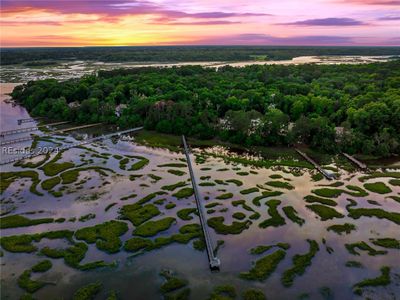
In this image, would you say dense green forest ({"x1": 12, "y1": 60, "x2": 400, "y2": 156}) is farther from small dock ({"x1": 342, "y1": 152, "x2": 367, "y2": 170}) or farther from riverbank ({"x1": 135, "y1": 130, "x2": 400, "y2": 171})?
small dock ({"x1": 342, "y1": 152, "x2": 367, "y2": 170})

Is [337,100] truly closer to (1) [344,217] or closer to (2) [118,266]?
(1) [344,217]

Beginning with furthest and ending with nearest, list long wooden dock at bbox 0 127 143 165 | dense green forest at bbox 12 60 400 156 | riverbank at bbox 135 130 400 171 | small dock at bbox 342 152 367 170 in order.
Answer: dense green forest at bbox 12 60 400 156
long wooden dock at bbox 0 127 143 165
riverbank at bbox 135 130 400 171
small dock at bbox 342 152 367 170

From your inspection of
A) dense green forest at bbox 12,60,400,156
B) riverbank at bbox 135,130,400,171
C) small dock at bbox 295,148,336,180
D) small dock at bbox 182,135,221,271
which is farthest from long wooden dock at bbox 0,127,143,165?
small dock at bbox 295,148,336,180

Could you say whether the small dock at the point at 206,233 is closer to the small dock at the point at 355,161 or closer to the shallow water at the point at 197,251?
the shallow water at the point at 197,251

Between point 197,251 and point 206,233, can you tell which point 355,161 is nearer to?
point 206,233

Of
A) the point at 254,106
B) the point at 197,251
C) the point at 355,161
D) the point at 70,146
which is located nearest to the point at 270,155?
the point at 355,161

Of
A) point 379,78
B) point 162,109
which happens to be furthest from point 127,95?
point 379,78
